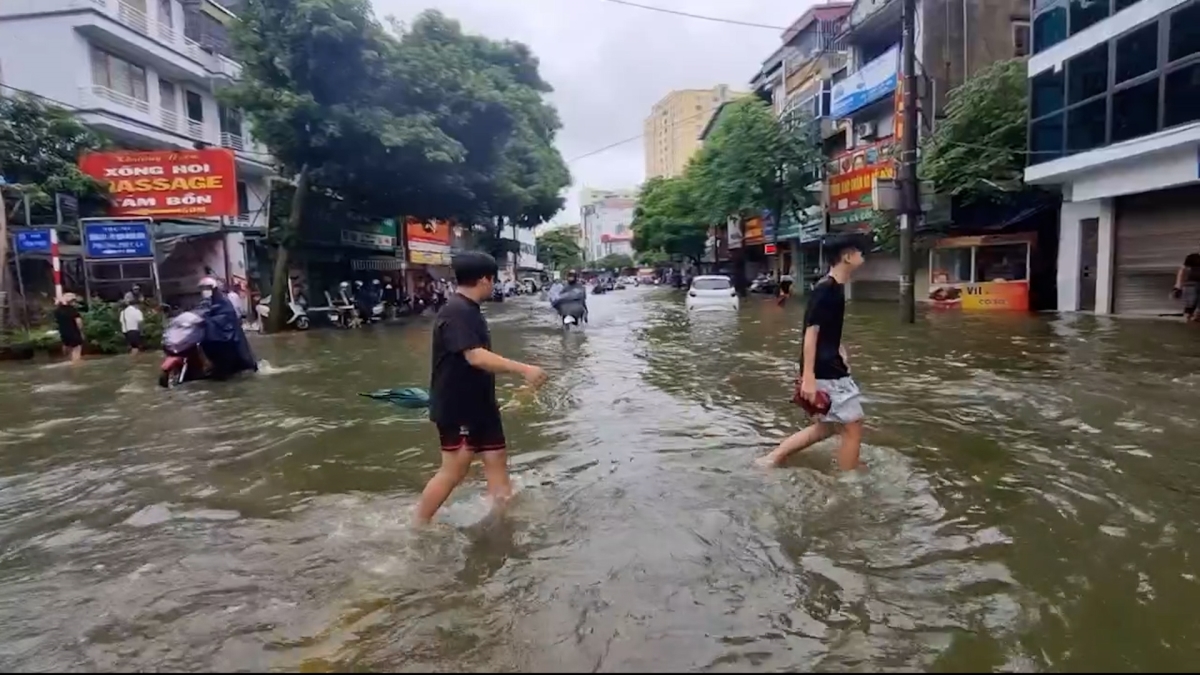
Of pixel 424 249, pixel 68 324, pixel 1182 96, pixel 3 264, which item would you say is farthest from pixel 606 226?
pixel 68 324

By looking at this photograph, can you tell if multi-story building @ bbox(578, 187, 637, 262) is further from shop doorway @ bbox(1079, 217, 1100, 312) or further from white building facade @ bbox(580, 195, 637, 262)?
shop doorway @ bbox(1079, 217, 1100, 312)

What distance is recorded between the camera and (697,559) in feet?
13.4

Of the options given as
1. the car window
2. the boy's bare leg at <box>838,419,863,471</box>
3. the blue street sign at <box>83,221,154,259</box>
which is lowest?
the boy's bare leg at <box>838,419,863,471</box>

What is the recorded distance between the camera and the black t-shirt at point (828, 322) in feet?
17.3

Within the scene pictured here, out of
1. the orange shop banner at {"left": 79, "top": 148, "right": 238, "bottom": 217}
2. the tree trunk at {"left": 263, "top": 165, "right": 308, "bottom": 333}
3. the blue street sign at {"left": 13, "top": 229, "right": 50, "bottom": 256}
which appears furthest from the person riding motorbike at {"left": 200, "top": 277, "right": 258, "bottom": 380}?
the tree trunk at {"left": 263, "top": 165, "right": 308, "bottom": 333}

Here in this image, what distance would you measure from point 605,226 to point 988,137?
13338 cm

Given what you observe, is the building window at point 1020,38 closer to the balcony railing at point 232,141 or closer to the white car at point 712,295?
the white car at point 712,295

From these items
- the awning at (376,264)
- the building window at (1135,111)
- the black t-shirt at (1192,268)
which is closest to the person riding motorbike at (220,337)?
the building window at (1135,111)

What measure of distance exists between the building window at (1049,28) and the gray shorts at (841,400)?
17.1 metres

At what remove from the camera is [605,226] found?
15425 cm

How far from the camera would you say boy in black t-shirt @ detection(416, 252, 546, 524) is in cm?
432

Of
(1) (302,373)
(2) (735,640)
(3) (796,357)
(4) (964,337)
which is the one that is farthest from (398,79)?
(2) (735,640)

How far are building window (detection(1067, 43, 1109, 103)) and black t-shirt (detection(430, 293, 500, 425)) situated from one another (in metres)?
17.4

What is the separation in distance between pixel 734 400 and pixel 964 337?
8.36m
